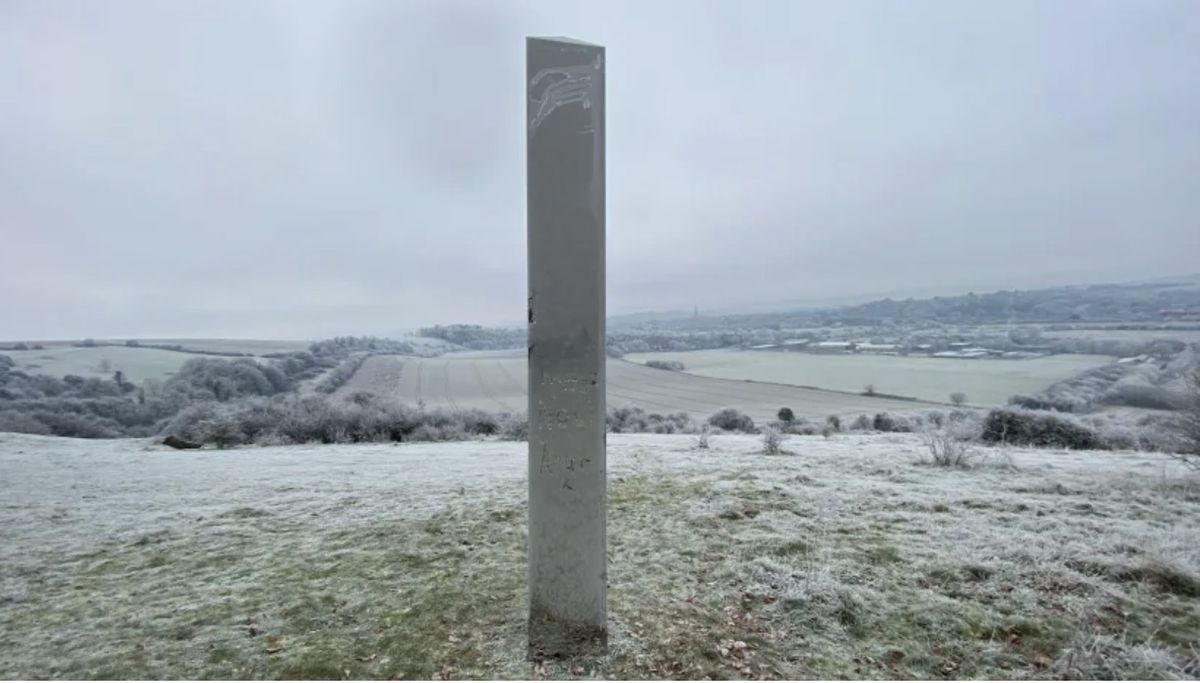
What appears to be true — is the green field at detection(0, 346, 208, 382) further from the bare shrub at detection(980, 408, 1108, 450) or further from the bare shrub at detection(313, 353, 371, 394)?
the bare shrub at detection(980, 408, 1108, 450)

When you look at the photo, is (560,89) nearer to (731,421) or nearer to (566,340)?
(566,340)

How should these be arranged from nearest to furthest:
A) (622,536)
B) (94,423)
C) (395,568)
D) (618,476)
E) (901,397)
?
1. (395,568)
2. (622,536)
3. (618,476)
4. (94,423)
5. (901,397)

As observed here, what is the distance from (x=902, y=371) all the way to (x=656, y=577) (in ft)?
121

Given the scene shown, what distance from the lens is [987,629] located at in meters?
3.40

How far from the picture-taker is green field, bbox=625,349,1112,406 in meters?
27.7

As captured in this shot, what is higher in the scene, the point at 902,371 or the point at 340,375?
the point at 902,371

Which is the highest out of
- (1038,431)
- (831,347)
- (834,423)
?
(831,347)

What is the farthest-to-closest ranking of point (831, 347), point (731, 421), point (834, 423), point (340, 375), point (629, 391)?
point (831, 347), point (340, 375), point (629, 391), point (731, 421), point (834, 423)

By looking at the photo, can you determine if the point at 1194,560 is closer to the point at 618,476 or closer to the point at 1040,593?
the point at 1040,593

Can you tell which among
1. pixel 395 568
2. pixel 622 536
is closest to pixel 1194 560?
pixel 622 536

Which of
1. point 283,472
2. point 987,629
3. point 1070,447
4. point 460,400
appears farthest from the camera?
point 460,400

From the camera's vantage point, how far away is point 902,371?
35469mm

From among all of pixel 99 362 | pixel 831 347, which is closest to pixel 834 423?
pixel 831 347

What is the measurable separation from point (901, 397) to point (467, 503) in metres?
29.2
